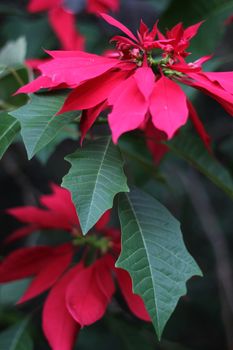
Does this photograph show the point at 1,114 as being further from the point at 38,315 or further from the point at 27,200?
the point at 27,200

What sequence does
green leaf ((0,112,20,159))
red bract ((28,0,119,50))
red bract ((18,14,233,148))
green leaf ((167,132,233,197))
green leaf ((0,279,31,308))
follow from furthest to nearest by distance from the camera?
red bract ((28,0,119,50)), green leaf ((0,279,31,308)), green leaf ((167,132,233,197)), green leaf ((0,112,20,159)), red bract ((18,14,233,148))

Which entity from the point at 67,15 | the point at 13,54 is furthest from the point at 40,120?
the point at 67,15

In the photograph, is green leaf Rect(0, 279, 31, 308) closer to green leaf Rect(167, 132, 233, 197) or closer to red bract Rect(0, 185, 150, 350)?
red bract Rect(0, 185, 150, 350)

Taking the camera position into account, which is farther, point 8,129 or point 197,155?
point 197,155

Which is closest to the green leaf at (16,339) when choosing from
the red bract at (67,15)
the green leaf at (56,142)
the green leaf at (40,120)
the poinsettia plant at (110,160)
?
the poinsettia plant at (110,160)

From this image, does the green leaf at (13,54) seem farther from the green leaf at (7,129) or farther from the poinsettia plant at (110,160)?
the green leaf at (7,129)

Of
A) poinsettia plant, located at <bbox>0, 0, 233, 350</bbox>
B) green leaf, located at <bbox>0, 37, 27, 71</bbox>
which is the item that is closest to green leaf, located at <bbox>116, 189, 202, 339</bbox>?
poinsettia plant, located at <bbox>0, 0, 233, 350</bbox>

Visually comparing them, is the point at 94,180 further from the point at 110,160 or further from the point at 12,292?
the point at 12,292
